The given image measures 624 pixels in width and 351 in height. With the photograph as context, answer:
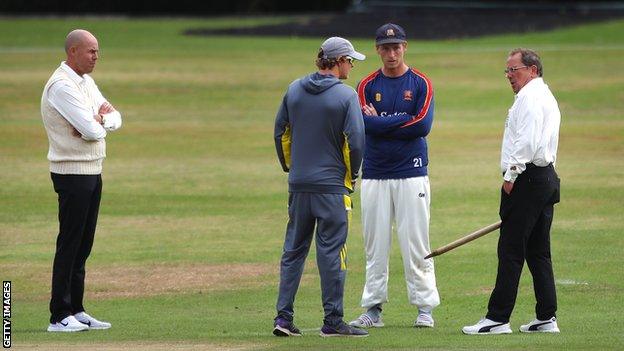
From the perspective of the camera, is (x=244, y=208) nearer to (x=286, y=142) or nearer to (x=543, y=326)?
(x=286, y=142)

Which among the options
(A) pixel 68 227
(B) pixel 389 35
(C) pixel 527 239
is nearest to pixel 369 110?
(B) pixel 389 35

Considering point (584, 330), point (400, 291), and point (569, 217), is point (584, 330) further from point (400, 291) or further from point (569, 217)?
point (569, 217)

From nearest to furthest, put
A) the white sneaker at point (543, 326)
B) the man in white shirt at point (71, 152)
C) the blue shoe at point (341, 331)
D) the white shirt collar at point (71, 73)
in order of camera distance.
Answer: the blue shoe at point (341, 331) < the white sneaker at point (543, 326) < the man in white shirt at point (71, 152) < the white shirt collar at point (71, 73)

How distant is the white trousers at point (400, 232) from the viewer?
1019 cm

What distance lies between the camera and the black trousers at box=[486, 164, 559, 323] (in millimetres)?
9430

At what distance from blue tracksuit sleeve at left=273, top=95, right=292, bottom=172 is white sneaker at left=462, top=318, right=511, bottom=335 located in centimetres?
179

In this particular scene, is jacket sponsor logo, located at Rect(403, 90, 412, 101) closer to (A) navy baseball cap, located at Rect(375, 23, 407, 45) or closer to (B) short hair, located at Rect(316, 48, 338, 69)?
(A) navy baseball cap, located at Rect(375, 23, 407, 45)

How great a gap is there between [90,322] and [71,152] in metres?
1.30

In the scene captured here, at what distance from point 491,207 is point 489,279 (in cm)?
509

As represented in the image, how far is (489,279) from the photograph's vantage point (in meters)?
12.6

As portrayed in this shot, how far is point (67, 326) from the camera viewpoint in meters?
9.83

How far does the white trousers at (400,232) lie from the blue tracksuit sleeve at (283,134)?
941mm

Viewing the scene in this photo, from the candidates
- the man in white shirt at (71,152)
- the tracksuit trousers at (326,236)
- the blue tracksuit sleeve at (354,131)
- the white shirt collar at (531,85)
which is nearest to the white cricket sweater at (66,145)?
the man in white shirt at (71,152)

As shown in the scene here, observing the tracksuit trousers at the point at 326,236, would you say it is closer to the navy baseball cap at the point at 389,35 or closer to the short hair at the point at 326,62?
the short hair at the point at 326,62
